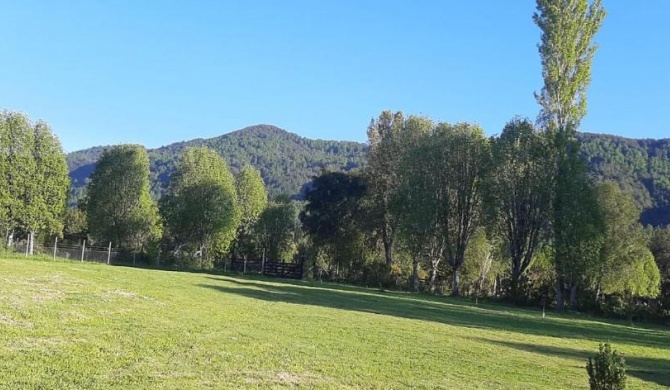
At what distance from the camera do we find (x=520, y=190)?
45281 millimetres

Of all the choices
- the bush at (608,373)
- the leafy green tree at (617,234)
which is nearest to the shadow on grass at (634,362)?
the bush at (608,373)

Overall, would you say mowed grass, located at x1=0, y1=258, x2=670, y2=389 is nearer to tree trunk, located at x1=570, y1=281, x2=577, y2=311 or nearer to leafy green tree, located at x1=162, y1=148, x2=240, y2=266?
tree trunk, located at x1=570, y1=281, x2=577, y2=311

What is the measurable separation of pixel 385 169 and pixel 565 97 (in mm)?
20362

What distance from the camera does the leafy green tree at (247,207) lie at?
6962 cm

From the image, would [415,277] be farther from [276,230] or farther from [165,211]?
[165,211]

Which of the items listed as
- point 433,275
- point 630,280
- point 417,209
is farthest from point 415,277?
point 630,280

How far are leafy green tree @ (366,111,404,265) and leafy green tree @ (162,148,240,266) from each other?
51.1 ft

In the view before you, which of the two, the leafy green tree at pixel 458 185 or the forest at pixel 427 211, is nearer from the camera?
the forest at pixel 427 211

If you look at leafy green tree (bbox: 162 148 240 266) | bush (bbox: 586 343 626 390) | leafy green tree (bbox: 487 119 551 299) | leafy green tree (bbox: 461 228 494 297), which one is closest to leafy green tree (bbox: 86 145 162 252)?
leafy green tree (bbox: 162 148 240 266)

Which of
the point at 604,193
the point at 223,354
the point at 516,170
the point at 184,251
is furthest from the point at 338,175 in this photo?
Result: the point at 223,354

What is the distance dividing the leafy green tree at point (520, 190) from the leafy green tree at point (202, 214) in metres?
28.1

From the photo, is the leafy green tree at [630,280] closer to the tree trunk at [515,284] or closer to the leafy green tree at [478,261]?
the tree trunk at [515,284]

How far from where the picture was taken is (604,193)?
171 feet

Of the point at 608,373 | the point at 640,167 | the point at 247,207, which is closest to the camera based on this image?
the point at 608,373
